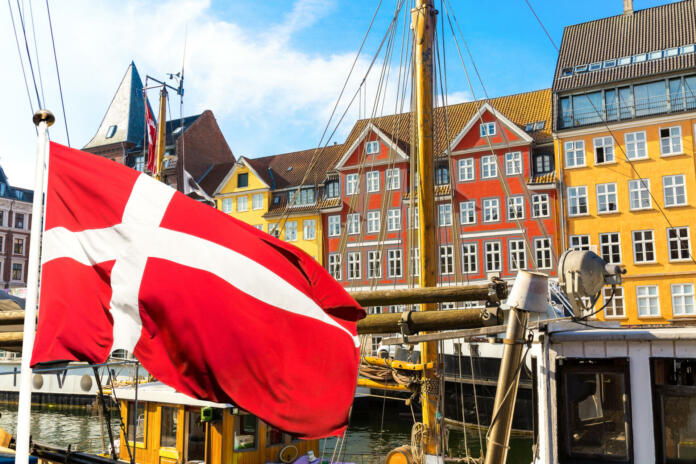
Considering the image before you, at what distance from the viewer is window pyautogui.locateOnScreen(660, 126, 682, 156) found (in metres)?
34.2

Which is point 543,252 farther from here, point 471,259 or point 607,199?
point 607,199

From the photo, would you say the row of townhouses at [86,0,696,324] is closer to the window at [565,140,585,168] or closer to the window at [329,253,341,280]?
the window at [565,140,585,168]

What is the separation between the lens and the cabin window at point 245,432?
1301 centimetres

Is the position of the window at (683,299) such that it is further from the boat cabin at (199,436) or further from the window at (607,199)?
the boat cabin at (199,436)

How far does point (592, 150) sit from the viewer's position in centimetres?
3622

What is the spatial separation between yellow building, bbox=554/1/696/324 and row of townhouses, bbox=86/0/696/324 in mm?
66

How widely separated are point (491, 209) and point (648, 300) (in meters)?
9.86

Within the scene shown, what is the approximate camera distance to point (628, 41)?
3812 cm

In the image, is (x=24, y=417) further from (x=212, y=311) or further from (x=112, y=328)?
(x=212, y=311)

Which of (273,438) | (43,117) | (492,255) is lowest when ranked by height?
(273,438)

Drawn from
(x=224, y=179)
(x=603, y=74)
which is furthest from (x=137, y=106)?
(x=603, y=74)

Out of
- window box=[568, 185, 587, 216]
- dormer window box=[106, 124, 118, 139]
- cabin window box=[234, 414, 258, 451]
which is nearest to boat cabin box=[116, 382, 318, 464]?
cabin window box=[234, 414, 258, 451]

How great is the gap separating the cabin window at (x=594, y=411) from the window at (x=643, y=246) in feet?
102

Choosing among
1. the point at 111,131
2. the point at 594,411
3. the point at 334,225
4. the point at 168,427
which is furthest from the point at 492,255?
the point at 111,131
